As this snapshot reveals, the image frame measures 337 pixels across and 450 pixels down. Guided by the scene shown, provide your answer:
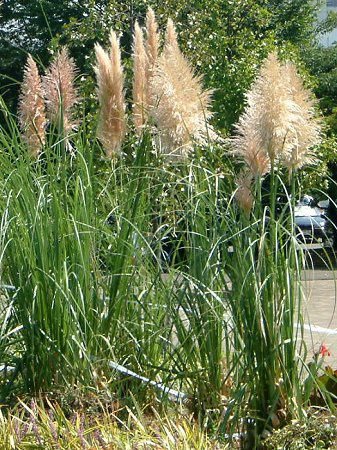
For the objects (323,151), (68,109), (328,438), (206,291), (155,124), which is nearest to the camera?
(328,438)

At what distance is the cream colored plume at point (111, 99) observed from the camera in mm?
5352

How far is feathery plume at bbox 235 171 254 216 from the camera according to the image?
4.48 meters

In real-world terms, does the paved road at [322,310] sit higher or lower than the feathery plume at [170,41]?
lower

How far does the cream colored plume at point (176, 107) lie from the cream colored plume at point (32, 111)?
3.01 ft

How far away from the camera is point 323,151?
20047 millimetres

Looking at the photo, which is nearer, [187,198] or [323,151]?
[187,198]

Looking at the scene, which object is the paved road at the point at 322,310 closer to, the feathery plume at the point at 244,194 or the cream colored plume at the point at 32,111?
the feathery plume at the point at 244,194

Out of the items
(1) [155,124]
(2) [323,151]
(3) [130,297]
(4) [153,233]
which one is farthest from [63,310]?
(2) [323,151]

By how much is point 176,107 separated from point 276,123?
54cm

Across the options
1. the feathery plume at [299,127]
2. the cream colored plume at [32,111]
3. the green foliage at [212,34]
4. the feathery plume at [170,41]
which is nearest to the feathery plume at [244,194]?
the feathery plume at [299,127]

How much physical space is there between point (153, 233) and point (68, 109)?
0.90m

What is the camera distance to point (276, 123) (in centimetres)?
436

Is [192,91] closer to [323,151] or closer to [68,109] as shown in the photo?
[68,109]

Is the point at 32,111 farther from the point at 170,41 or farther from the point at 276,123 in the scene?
the point at 276,123
